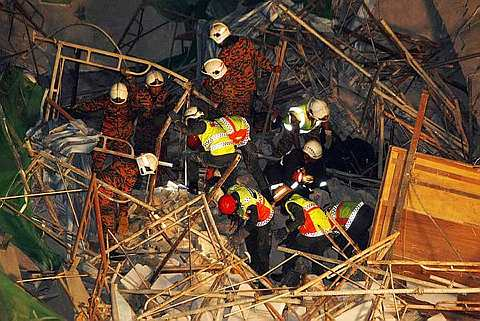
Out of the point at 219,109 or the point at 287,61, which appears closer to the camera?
the point at 219,109

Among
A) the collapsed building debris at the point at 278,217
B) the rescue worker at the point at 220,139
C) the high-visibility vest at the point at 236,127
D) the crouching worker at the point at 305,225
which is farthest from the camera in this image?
the high-visibility vest at the point at 236,127

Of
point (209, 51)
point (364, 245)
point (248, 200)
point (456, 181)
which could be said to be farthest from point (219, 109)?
point (456, 181)

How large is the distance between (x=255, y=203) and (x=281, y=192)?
632 millimetres

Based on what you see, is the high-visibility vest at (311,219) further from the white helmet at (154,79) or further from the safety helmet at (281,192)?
the white helmet at (154,79)

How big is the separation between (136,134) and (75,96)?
1097 mm

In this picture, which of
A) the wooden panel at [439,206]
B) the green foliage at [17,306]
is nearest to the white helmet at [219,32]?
the wooden panel at [439,206]

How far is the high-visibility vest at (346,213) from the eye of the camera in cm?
916

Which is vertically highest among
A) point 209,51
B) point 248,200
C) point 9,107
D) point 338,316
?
point 209,51

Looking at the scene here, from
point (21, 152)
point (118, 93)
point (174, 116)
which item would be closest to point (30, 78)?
point (118, 93)

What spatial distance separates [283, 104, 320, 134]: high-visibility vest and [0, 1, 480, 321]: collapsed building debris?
726mm

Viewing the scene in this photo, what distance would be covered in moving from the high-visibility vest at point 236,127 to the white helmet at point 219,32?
1.35 meters

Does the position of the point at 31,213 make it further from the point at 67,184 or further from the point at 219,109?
the point at 219,109

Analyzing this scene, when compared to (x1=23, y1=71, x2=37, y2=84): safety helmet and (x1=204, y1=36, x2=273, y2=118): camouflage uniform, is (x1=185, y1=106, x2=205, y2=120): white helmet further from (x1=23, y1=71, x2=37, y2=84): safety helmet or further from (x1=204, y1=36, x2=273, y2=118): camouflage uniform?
(x1=23, y1=71, x2=37, y2=84): safety helmet

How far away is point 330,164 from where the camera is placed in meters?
10.7
